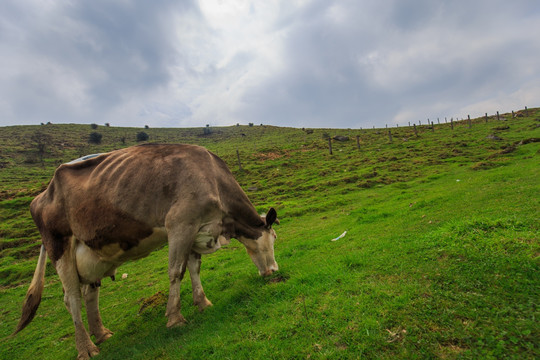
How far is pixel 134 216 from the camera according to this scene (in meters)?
4.84

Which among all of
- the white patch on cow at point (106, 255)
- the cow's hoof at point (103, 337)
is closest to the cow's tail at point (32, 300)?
the white patch on cow at point (106, 255)

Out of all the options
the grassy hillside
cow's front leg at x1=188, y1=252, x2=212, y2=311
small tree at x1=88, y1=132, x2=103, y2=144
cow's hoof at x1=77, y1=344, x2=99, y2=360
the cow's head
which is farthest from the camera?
small tree at x1=88, y1=132, x2=103, y2=144

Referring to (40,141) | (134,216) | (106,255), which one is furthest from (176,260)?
(40,141)

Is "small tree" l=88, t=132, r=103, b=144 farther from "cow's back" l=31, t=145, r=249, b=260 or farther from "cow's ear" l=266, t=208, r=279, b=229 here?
"cow's ear" l=266, t=208, r=279, b=229

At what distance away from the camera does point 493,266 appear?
154 inches

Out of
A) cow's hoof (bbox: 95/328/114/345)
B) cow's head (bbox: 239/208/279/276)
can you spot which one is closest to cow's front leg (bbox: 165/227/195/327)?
cow's head (bbox: 239/208/279/276)

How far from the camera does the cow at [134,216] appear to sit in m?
4.85

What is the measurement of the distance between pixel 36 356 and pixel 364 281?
26.4 ft

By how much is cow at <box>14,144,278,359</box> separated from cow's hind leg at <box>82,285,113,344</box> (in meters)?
0.02

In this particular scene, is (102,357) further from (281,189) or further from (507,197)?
(281,189)

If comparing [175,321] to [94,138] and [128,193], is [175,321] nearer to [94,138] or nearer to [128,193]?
[128,193]

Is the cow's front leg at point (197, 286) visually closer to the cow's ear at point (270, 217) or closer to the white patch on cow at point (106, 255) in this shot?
the white patch on cow at point (106, 255)

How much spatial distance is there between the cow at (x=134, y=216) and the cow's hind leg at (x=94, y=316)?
2 cm

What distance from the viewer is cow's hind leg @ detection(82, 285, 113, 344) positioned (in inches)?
238
